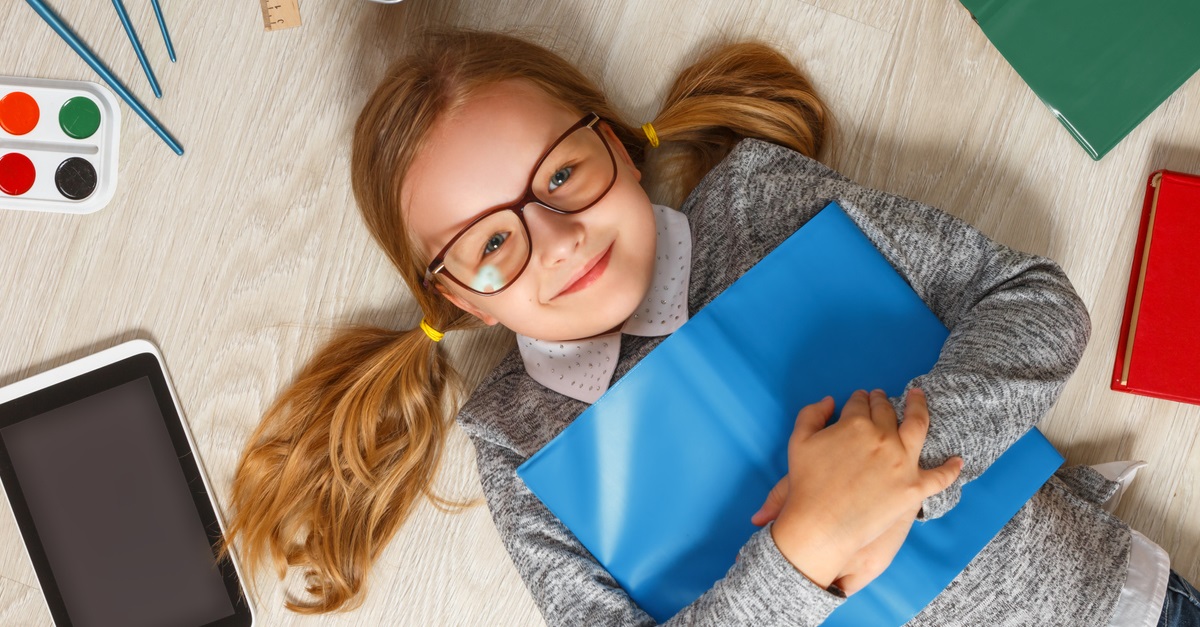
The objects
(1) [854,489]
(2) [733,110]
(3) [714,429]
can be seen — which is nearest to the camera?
(1) [854,489]

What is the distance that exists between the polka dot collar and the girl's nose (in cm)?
13

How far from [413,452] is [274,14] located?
49 cm

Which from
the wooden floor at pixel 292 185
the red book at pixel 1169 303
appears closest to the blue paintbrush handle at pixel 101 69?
the wooden floor at pixel 292 185

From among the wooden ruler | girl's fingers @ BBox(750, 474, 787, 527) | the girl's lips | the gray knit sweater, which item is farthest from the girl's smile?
the wooden ruler

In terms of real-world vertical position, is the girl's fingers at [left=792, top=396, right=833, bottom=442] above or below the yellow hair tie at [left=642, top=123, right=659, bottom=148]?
below

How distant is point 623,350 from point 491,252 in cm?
19

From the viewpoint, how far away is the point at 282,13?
0.87m

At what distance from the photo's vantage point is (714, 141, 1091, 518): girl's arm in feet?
2.11

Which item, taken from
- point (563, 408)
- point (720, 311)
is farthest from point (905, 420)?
point (563, 408)

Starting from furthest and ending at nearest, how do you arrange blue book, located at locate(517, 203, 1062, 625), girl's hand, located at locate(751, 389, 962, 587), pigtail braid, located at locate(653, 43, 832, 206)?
pigtail braid, located at locate(653, 43, 832, 206) → blue book, located at locate(517, 203, 1062, 625) → girl's hand, located at locate(751, 389, 962, 587)

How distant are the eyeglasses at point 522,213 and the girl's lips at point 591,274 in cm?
4

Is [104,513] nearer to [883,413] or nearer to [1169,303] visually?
[883,413]

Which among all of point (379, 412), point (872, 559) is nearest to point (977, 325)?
point (872, 559)

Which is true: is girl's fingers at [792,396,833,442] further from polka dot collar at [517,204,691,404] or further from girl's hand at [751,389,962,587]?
polka dot collar at [517,204,691,404]
